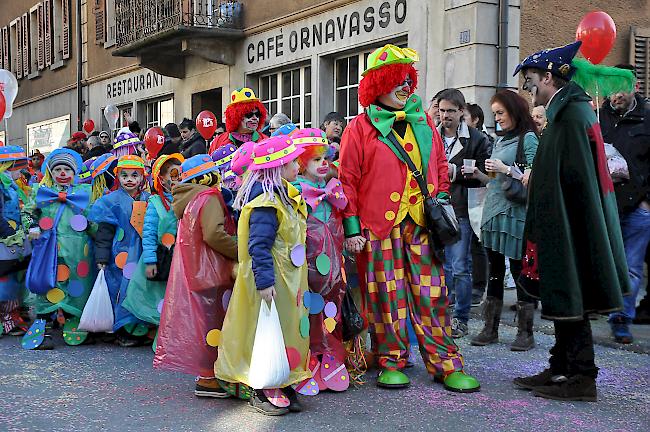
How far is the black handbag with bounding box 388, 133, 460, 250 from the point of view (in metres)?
4.46

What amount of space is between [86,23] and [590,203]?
66.0 feet

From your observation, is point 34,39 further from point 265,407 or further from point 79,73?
point 265,407

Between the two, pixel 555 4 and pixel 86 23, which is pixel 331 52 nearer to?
pixel 555 4

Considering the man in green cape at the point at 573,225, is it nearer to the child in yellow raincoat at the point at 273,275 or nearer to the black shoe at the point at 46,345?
the child in yellow raincoat at the point at 273,275

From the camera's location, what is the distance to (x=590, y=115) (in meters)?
4.21

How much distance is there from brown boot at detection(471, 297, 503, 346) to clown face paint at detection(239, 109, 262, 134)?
2521mm

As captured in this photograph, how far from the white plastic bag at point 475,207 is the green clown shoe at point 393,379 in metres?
2.14

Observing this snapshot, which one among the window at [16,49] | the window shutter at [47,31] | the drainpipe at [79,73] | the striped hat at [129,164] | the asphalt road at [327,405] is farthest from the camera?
the window at [16,49]

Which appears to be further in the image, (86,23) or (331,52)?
(86,23)

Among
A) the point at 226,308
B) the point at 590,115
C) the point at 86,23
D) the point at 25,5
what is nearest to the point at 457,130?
the point at 590,115

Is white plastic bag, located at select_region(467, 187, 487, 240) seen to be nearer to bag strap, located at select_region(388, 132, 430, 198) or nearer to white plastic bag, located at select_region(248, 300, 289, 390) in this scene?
bag strap, located at select_region(388, 132, 430, 198)

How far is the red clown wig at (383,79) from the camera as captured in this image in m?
4.50

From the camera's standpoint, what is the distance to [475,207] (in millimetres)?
6492

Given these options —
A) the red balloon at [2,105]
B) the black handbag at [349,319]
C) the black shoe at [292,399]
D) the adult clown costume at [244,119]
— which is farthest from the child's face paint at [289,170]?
the red balloon at [2,105]
